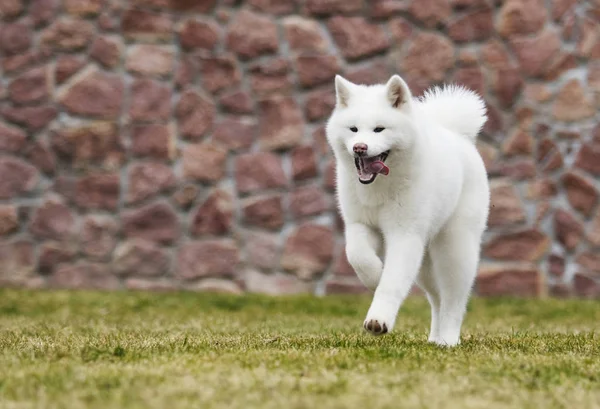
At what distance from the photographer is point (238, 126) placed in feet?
27.4

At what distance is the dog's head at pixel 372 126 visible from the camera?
409cm

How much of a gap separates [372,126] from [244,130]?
4.25m

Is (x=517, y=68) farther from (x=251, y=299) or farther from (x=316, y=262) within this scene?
(x=251, y=299)

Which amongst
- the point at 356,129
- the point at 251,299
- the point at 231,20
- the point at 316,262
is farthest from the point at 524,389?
the point at 231,20

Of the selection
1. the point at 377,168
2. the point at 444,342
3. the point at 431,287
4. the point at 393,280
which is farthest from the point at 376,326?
the point at 431,287

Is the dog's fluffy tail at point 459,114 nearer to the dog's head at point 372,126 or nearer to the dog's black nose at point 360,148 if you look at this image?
the dog's head at point 372,126

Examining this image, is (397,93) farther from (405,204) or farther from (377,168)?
(405,204)

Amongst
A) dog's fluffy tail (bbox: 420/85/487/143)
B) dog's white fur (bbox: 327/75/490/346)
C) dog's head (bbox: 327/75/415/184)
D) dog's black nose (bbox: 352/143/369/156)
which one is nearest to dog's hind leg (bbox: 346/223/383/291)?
dog's white fur (bbox: 327/75/490/346)

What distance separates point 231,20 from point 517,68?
2.40m

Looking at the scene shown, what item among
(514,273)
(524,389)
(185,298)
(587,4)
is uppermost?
(587,4)

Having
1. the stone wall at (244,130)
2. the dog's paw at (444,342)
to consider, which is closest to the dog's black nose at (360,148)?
the dog's paw at (444,342)

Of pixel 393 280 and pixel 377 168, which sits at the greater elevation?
pixel 377 168

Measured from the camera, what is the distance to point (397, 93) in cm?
426

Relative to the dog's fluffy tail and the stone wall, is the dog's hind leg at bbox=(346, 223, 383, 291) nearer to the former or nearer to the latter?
the dog's fluffy tail
